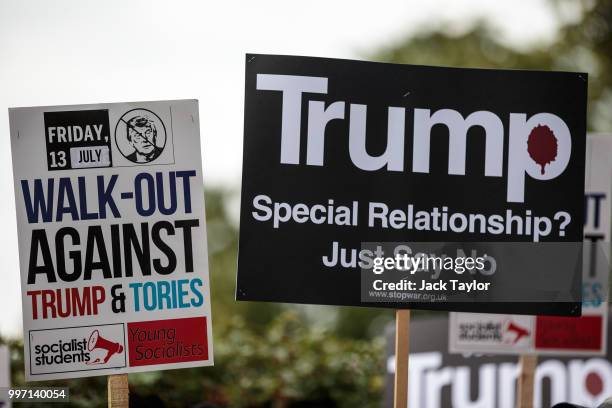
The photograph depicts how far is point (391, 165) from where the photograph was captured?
3717 mm

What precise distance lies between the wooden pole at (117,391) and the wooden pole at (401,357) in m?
1.16

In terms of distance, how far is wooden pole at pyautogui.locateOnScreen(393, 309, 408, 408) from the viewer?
373cm

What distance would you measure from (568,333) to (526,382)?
733mm

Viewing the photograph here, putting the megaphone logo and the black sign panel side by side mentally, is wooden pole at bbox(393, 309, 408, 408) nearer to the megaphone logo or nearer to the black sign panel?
the black sign panel

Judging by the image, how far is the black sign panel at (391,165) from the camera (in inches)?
144

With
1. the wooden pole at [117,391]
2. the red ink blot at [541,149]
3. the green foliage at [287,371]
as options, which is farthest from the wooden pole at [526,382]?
the wooden pole at [117,391]

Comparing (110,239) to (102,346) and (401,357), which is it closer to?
(102,346)

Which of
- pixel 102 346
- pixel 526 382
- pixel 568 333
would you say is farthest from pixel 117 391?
pixel 568 333

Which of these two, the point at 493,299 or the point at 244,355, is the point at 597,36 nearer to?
the point at 244,355

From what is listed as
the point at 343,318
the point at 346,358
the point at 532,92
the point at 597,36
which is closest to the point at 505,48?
the point at 597,36

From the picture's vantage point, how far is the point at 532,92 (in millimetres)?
3779

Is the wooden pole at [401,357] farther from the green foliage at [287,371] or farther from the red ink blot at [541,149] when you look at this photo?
the green foliage at [287,371]

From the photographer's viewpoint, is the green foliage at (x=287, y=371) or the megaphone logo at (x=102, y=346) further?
the green foliage at (x=287, y=371)

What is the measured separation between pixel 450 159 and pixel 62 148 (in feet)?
5.47
